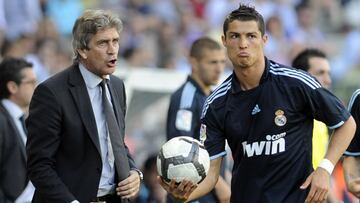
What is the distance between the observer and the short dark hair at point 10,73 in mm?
9727

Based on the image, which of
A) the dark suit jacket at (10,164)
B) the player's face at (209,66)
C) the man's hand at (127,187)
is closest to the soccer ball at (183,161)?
the man's hand at (127,187)

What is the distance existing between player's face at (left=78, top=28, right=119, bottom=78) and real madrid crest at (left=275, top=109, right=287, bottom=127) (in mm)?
1236

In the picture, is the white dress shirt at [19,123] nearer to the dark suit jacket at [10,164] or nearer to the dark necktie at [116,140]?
the dark suit jacket at [10,164]

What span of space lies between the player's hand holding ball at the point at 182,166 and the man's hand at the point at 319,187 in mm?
739

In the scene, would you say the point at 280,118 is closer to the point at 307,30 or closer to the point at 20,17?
the point at 20,17

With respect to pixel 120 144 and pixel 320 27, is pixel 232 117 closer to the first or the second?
pixel 120 144

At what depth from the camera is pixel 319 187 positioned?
6.70 m

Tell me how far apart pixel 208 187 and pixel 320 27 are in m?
12.8

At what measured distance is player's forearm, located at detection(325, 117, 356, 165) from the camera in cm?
691

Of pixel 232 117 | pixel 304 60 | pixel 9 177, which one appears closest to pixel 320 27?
pixel 304 60

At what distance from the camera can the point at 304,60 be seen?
9.80 meters

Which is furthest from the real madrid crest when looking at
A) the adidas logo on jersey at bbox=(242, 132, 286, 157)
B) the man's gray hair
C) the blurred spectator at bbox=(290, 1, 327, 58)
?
the blurred spectator at bbox=(290, 1, 327, 58)

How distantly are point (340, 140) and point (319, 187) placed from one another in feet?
1.38

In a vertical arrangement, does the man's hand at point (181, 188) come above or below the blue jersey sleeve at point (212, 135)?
below
